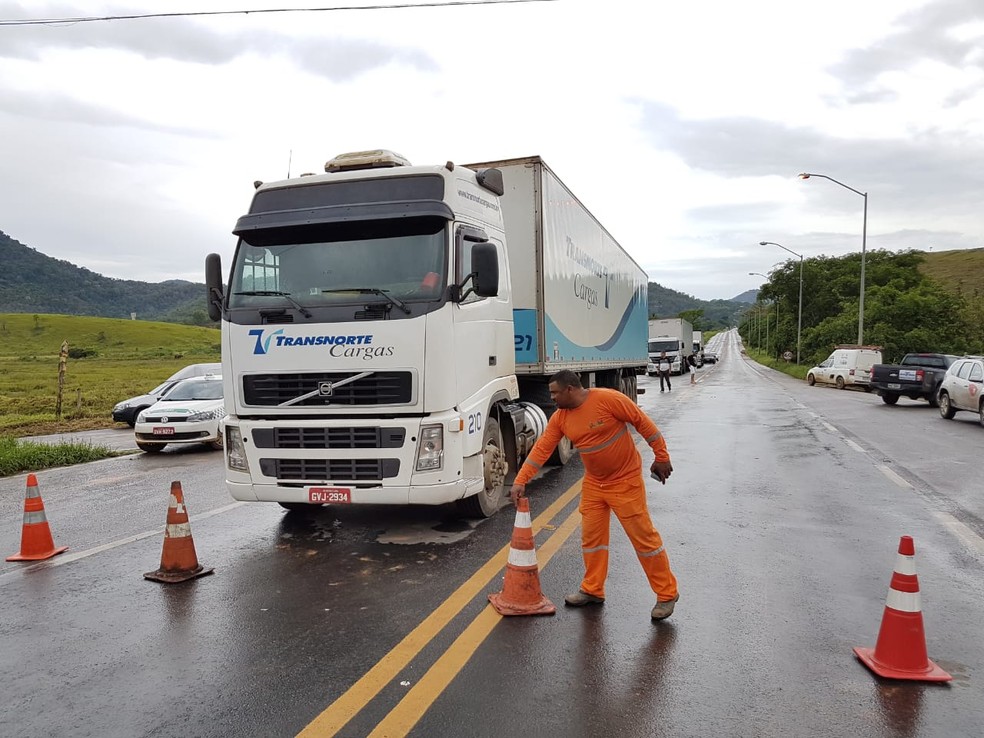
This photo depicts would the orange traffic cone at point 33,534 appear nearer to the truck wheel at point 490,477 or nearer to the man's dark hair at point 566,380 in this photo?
the truck wheel at point 490,477

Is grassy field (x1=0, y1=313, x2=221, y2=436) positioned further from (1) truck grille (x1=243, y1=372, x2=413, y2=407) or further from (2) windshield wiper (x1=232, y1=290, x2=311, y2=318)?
(1) truck grille (x1=243, y1=372, x2=413, y2=407)

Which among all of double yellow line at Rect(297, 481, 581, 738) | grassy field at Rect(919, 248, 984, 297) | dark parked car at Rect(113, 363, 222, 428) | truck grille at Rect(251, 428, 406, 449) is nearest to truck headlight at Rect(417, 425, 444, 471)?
truck grille at Rect(251, 428, 406, 449)

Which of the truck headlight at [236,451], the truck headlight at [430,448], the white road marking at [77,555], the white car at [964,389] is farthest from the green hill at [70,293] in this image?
the truck headlight at [430,448]

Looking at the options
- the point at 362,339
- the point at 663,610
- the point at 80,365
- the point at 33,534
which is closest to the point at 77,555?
the point at 33,534

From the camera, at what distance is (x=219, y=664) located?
3.92 m

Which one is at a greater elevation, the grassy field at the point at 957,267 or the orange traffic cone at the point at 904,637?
the grassy field at the point at 957,267

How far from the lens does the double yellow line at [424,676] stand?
3.23 metres

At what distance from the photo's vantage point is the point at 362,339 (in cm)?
578

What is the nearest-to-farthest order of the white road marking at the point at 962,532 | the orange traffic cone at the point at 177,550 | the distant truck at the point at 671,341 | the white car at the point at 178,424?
the orange traffic cone at the point at 177,550, the white road marking at the point at 962,532, the white car at the point at 178,424, the distant truck at the point at 671,341

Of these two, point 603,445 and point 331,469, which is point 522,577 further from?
point 331,469

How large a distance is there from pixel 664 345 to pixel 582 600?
132 ft

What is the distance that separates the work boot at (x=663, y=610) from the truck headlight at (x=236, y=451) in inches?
141

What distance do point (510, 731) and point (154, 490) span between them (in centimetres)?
757

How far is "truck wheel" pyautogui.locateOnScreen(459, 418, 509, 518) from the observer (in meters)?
A: 6.76
